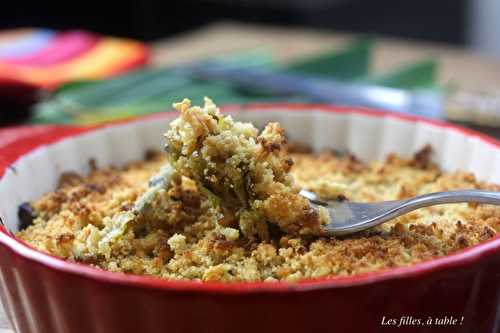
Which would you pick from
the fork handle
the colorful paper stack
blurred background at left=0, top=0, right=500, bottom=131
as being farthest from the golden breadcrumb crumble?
the colorful paper stack

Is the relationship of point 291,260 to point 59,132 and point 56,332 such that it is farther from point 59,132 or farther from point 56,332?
point 59,132

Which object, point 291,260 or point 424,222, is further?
point 424,222

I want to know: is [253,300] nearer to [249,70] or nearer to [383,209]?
[383,209]

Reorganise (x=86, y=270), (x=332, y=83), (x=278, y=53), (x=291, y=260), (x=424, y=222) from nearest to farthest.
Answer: (x=86, y=270) < (x=291, y=260) < (x=424, y=222) < (x=332, y=83) < (x=278, y=53)

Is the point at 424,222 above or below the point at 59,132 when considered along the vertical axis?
below

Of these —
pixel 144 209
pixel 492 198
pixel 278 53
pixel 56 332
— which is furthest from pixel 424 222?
pixel 278 53

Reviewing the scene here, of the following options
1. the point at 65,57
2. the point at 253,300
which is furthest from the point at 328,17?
the point at 253,300

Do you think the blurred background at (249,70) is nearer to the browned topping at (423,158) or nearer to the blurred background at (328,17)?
the blurred background at (328,17)
